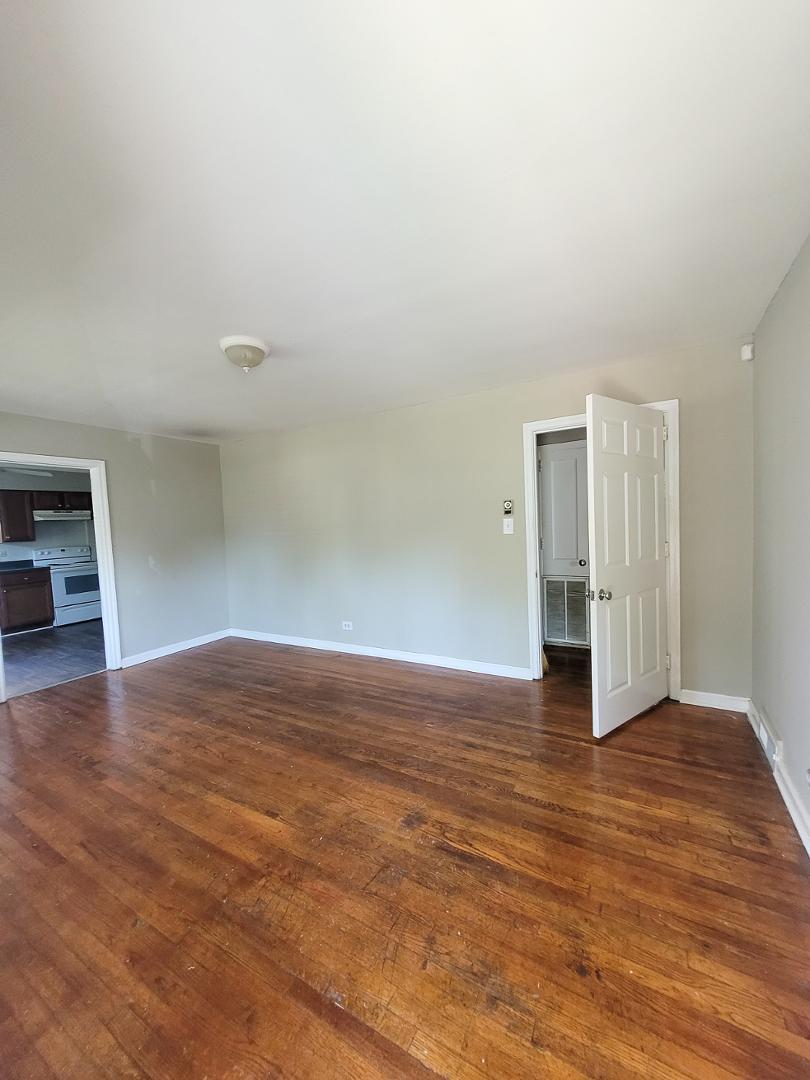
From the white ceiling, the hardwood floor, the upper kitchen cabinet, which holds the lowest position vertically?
the hardwood floor

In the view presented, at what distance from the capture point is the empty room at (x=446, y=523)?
106cm

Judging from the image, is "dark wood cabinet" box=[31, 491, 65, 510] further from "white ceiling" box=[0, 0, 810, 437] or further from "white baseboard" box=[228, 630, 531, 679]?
"white ceiling" box=[0, 0, 810, 437]

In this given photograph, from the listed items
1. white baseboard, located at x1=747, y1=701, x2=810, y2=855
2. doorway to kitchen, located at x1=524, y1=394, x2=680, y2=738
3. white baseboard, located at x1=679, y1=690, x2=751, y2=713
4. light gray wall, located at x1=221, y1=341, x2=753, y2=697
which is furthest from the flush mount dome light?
white baseboard, located at x1=679, y1=690, x2=751, y2=713

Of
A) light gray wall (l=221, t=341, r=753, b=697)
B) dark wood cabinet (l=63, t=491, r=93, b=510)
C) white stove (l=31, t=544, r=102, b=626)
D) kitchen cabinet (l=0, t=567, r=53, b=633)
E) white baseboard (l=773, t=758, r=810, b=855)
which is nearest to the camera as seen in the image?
white baseboard (l=773, t=758, r=810, b=855)

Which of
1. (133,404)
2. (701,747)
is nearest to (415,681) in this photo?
(701,747)

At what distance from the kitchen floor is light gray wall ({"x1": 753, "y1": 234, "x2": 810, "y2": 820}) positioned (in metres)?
5.51

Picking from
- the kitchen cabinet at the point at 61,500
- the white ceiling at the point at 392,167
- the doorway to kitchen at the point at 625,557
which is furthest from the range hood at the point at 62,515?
the doorway to kitchen at the point at 625,557

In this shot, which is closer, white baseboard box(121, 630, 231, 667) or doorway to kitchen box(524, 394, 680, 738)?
doorway to kitchen box(524, 394, 680, 738)

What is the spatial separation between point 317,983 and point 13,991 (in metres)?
0.95

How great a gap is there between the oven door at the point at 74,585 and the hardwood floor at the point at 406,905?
14.2 ft

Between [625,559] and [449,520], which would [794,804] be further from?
[449,520]

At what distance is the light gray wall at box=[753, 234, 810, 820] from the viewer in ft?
5.82

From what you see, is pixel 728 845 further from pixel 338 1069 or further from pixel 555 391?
pixel 555 391

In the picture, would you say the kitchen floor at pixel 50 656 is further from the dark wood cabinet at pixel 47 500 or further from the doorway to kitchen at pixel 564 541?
the doorway to kitchen at pixel 564 541
